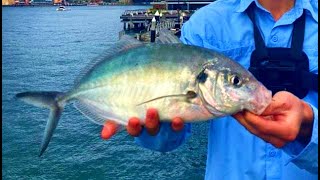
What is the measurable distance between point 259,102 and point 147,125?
0.51 meters

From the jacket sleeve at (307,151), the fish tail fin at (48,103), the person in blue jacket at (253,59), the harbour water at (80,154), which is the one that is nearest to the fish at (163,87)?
the fish tail fin at (48,103)

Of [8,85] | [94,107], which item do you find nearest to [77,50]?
[8,85]

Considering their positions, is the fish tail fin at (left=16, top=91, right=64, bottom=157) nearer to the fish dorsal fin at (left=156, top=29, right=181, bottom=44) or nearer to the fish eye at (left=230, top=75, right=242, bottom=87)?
the fish dorsal fin at (left=156, top=29, right=181, bottom=44)

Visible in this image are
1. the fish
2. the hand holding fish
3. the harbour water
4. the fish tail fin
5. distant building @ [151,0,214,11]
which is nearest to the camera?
the hand holding fish

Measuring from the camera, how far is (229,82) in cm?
222

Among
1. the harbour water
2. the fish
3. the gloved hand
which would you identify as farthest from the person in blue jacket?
the harbour water

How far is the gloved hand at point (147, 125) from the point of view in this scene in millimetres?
2270

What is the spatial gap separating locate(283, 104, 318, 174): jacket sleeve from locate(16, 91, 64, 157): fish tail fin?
41.5 inches

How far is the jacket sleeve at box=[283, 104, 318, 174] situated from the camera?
2223mm

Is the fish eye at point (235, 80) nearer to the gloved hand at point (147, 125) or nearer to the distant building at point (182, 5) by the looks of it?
the gloved hand at point (147, 125)

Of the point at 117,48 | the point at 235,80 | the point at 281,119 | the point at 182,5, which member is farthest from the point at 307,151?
the point at 182,5

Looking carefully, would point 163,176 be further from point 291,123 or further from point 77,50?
point 77,50

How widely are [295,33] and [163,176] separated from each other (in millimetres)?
12095

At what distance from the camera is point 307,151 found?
2.25 metres
